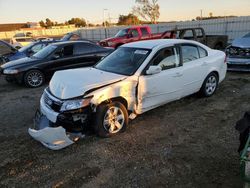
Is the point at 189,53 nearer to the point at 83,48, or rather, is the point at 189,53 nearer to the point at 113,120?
the point at 113,120

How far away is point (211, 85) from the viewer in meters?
6.61

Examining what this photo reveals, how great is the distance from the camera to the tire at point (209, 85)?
6.38 meters

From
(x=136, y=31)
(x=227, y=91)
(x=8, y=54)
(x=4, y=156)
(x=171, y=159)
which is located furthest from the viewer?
(x=136, y=31)

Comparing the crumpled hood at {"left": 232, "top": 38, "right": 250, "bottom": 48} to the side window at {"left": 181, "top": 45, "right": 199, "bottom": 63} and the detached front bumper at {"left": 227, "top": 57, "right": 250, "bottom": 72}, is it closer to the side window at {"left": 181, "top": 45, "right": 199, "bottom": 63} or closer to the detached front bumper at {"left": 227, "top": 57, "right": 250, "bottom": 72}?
the detached front bumper at {"left": 227, "top": 57, "right": 250, "bottom": 72}

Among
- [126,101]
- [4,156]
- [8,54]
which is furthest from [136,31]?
[4,156]

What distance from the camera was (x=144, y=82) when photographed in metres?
4.86

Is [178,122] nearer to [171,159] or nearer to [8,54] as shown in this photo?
[171,159]

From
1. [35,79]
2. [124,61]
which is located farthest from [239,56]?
[35,79]

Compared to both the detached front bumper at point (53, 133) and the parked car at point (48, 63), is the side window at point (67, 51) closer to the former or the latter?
the parked car at point (48, 63)

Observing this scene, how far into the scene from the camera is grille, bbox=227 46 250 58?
8.95m

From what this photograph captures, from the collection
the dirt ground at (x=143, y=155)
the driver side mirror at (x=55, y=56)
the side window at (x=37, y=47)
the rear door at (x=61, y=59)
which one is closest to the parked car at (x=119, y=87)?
the dirt ground at (x=143, y=155)

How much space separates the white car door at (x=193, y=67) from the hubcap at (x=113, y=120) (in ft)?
6.00

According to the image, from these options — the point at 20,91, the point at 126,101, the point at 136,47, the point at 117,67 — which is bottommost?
the point at 20,91

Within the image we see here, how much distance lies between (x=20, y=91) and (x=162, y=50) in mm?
5398
